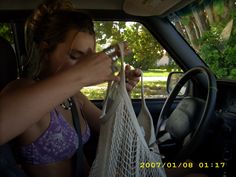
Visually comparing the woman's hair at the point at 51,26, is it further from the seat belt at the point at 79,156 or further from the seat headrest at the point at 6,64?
the seat belt at the point at 79,156

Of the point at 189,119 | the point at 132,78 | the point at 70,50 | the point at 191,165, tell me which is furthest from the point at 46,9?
the point at 191,165

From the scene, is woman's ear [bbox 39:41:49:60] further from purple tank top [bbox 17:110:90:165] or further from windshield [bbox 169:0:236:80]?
windshield [bbox 169:0:236:80]

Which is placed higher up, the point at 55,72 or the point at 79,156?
the point at 55,72

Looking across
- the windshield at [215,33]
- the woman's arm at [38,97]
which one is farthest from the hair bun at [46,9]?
the windshield at [215,33]

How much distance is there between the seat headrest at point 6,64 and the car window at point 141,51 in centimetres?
56

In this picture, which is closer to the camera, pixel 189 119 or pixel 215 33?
pixel 189 119

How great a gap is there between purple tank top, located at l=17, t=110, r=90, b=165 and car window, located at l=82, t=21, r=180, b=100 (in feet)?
2.36

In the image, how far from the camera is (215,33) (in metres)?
2.24

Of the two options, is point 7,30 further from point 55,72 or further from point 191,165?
point 191,165

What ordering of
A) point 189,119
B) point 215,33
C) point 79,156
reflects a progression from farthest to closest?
point 215,33
point 189,119
point 79,156

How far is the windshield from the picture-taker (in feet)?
6.81

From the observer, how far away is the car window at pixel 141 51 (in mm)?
1996

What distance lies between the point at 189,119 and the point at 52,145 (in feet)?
2.11

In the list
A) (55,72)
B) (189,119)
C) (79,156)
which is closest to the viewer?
(55,72)
